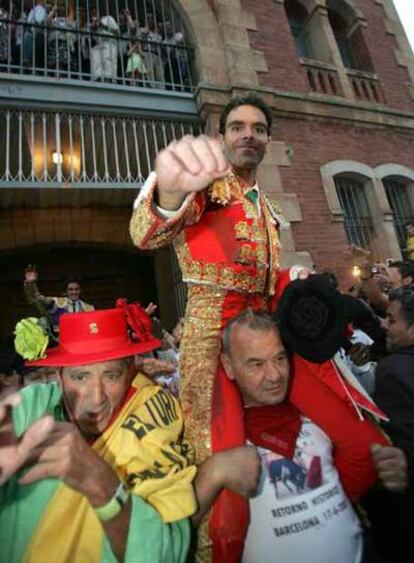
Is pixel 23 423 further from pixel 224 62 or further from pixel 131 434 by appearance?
pixel 224 62

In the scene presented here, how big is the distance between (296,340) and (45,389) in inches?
44.1

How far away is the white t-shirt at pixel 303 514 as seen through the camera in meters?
1.42

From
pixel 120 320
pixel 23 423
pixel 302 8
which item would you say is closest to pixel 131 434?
pixel 23 423

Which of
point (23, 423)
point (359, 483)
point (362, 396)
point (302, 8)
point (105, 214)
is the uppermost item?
point (302, 8)

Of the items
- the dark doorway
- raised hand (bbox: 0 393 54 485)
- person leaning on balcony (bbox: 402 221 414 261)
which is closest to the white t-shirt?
raised hand (bbox: 0 393 54 485)

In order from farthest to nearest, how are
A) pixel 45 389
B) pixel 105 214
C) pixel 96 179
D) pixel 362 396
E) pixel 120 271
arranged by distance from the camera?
pixel 120 271 → pixel 105 214 → pixel 96 179 → pixel 362 396 → pixel 45 389

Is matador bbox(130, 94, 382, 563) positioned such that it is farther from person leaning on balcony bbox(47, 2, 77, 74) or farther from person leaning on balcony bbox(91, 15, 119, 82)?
person leaning on balcony bbox(47, 2, 77, 74)

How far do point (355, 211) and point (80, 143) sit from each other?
475cm

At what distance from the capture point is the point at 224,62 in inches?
232

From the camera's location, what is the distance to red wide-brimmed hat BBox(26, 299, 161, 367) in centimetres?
160

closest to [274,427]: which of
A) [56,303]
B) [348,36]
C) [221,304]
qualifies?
[221,304]

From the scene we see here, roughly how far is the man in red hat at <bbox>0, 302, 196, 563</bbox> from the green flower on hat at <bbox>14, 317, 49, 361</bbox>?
0.14 m

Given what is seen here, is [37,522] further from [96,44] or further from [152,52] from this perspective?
[152,52]

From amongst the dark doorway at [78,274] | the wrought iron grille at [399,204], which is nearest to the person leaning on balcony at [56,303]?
the dark doorway at [78,274]
